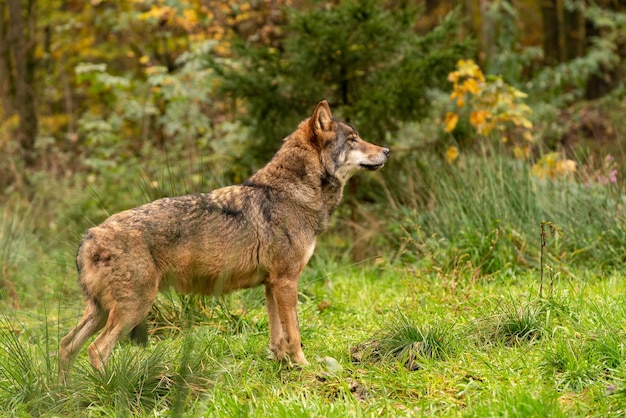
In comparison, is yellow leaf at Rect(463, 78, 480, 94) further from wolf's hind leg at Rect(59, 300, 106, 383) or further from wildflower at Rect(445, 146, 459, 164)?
wolf's hind leg at Rect(59, 300, 106, 383)

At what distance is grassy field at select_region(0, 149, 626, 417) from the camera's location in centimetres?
439

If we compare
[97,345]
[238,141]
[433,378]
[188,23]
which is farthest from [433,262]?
[188,23]

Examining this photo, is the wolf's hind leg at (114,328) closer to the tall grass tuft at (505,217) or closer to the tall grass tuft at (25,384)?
the tall grass tuft at (25,384)

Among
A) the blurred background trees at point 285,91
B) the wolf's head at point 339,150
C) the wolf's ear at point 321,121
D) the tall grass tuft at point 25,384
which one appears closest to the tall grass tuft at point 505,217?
the blurred background trees at point 285,91

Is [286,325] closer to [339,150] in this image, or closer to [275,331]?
[275,331]

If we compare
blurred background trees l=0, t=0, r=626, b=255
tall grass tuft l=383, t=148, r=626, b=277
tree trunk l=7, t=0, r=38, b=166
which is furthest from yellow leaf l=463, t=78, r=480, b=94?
tree trunk l=7, t=0, r=38, b=166

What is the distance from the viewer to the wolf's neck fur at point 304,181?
5.77 m

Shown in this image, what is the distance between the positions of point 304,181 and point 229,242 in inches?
35.0

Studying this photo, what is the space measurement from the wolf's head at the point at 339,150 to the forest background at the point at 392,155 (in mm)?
1046

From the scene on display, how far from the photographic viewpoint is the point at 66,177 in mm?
13070

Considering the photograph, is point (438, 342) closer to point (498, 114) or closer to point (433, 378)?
point (433, 378)

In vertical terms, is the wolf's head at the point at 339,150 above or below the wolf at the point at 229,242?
above

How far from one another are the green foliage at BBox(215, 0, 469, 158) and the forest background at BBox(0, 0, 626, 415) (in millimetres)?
23

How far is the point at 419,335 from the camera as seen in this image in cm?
519
